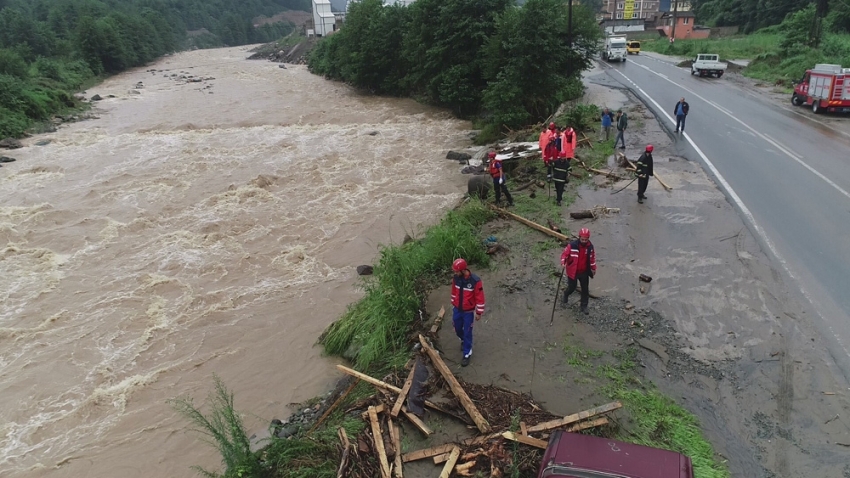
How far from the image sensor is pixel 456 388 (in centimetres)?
692

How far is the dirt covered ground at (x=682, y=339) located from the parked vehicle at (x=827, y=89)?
45.8 feet

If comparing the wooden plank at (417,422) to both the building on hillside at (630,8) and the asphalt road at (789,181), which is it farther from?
the building on hillside at (630,8)

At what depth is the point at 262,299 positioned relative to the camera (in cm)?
1234

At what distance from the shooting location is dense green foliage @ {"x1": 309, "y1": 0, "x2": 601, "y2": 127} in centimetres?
2438

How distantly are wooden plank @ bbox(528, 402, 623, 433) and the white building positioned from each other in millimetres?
90675

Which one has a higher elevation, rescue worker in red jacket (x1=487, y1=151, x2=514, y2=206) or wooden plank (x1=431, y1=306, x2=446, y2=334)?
rescue worker in red jacket (x1=487, y1=151, x2=514, y2=206)

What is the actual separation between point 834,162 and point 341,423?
1641 cm

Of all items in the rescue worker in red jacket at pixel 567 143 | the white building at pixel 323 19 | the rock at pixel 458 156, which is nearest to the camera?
the rescue worker in red jacket at pixel 567 143

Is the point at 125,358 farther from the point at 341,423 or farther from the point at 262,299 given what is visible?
the point at 341,423

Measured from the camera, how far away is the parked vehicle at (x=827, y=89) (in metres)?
21.0

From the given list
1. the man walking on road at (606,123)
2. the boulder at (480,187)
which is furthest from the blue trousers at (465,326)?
the man walking on road at (606,123)

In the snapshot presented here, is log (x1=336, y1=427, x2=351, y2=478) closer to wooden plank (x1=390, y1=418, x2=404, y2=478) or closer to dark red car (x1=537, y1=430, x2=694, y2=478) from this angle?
wooden plank (x1=390, y1=418, x2=404, y2=478)

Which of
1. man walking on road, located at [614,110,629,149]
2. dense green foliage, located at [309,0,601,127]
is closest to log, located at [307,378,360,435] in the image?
man walking on road, located at [614,110,629,149]

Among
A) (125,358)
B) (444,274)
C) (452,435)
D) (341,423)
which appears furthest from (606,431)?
(125,358)
